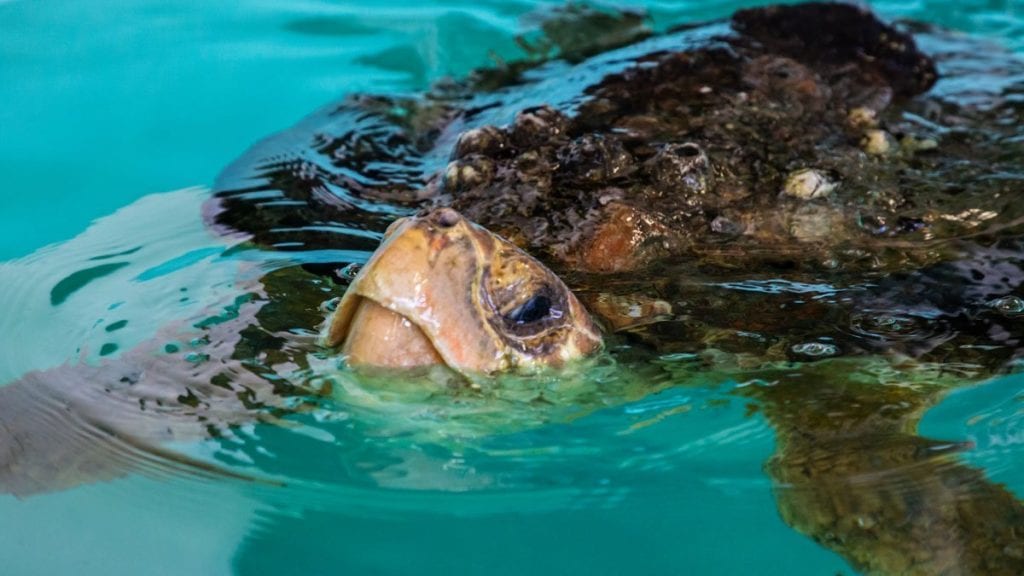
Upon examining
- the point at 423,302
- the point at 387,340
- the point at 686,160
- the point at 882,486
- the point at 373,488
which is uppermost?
the point at 686,160

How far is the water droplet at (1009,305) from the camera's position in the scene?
3.42m

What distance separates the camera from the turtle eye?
2.97 meters

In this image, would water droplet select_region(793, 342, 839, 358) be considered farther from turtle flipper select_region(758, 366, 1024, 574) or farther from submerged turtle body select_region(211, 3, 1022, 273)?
submerged turtle body select_region(211, 3, 1022, 273)

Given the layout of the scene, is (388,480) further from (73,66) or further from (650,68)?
(73,66)

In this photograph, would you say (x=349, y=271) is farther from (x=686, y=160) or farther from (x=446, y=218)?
(x=686, y=160)

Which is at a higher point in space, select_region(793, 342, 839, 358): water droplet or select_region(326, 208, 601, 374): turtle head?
select_region(326, 208, 601, 374): turtle head

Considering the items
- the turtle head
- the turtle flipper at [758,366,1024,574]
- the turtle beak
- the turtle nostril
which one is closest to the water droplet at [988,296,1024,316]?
the turtle flipper at [758,366,1024,574]

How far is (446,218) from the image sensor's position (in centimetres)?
286

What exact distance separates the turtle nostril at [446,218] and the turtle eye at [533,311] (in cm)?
31

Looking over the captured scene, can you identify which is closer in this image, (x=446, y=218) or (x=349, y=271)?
(x=446, y=218)

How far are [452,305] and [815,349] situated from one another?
1.18 meters

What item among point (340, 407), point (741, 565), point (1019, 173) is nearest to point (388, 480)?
point (340, 407)

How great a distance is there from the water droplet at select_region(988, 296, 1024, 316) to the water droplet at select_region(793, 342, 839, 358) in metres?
0.59

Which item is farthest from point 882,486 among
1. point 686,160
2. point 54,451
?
point 54,451
